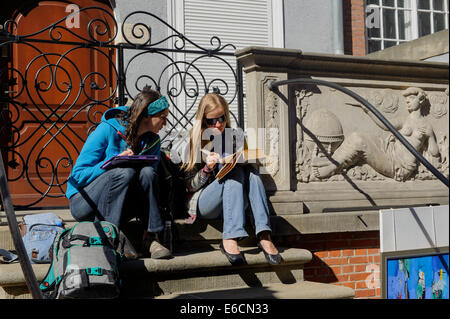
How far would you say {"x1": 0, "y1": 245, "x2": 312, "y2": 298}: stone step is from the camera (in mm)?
3467

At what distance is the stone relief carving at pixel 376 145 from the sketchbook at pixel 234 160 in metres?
0.84

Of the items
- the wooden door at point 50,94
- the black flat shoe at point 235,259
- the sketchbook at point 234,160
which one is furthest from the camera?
the wooden door at point 50,94

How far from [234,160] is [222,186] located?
0.21m

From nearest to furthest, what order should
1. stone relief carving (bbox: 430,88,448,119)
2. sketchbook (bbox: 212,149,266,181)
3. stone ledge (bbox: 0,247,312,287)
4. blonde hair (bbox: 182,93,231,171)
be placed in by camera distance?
1. stone ledge (bbox: 0,247,312,287)
2. sketchbook (bbox: 212,149,266,181)
3. blonde hair (bbox: 182,93,231,171)
4. stone relief carving (bbox: 430,88,448,119)

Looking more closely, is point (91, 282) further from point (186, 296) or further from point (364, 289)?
point (364, 289)

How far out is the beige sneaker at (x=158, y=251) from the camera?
374 cm

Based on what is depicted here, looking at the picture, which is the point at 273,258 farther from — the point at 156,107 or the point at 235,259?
the point at 156,107

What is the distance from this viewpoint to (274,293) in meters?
3.79

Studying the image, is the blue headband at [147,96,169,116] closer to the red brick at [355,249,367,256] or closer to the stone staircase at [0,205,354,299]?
the stone staircase at [0,205,354,299]

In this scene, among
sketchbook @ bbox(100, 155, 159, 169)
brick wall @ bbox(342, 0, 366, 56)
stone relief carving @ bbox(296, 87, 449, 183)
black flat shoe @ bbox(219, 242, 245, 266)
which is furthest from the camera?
brick wall @ bbox(342, 0, 366, 56)

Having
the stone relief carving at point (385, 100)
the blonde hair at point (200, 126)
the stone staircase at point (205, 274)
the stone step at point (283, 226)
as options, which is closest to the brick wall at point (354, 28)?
the stone relief carving at point (385, 100)

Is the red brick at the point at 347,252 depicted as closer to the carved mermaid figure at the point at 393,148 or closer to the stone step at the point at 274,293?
the carved mermaid figure at the point at 393,148

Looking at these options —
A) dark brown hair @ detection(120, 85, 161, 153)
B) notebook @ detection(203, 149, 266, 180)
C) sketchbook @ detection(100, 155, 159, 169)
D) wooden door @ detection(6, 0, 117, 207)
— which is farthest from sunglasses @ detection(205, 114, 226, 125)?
wooden door @ detection(6, 0, 117, 207)

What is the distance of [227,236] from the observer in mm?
3908
